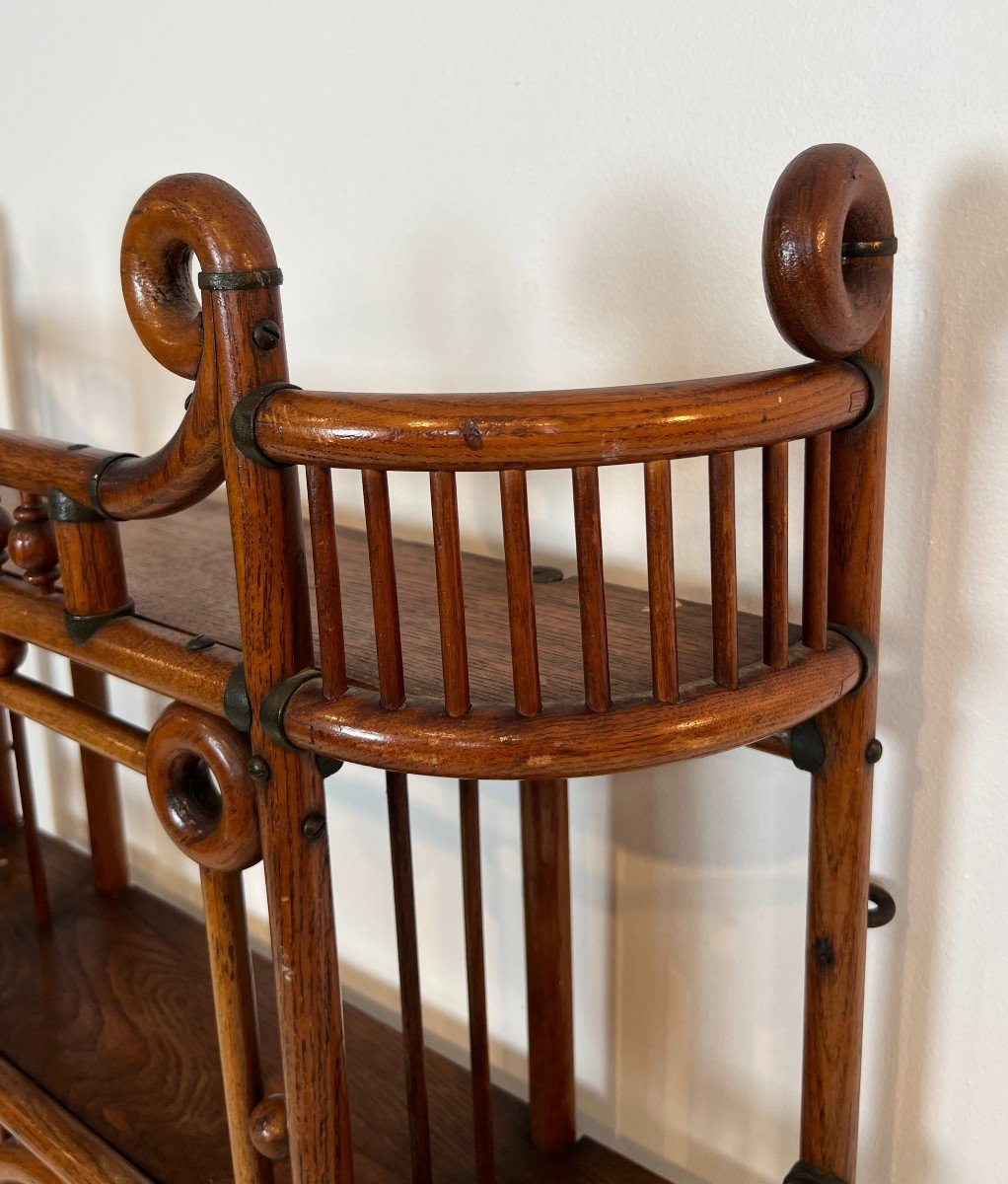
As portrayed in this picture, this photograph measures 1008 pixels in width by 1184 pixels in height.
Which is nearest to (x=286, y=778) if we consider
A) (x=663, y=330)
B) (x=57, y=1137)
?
(x=663, y=330)

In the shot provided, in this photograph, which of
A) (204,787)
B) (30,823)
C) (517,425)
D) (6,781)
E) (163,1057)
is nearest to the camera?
(517,425)

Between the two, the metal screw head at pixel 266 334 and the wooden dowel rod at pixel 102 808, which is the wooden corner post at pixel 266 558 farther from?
the wooden dowel rod at pixel 102 808

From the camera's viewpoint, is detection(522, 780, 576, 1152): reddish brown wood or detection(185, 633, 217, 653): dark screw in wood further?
detection(522, 780, 576, 1152): reddish brown wood

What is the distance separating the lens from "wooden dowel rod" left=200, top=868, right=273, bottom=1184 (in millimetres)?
786

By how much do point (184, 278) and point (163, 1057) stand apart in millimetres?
837

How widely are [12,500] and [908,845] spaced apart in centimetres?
85

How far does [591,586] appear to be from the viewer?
0.59 meters

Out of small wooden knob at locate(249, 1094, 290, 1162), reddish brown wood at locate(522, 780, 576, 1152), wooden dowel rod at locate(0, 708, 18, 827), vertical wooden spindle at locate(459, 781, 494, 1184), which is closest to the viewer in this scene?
small wooden knob at locate(249, 1094, 290, 1162)

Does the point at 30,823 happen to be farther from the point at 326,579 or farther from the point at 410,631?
the point at 326,579

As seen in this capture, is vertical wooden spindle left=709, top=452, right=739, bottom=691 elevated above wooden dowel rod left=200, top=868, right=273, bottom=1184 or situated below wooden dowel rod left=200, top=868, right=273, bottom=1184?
above

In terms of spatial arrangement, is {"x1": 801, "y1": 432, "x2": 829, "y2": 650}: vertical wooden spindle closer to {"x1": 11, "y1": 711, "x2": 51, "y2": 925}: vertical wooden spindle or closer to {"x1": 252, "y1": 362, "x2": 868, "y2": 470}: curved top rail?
{"x1": 252, "y1": 362, "x2": 868, "y2": 470}: curved top rail

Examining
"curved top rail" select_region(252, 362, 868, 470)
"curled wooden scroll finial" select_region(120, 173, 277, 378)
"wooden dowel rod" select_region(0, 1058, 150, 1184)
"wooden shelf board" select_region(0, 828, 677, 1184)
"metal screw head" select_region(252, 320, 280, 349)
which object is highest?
"curled wooden scroll finial" select_region(120, 173, 277, 378)

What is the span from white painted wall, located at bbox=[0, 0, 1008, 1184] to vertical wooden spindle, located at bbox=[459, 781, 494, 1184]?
0.19 metres

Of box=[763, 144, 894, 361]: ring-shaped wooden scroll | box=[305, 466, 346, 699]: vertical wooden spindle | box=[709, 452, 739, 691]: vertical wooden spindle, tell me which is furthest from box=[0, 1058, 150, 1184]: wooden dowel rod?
box=[763, 144, 894, 361]: ring-shaped wooden scroll
